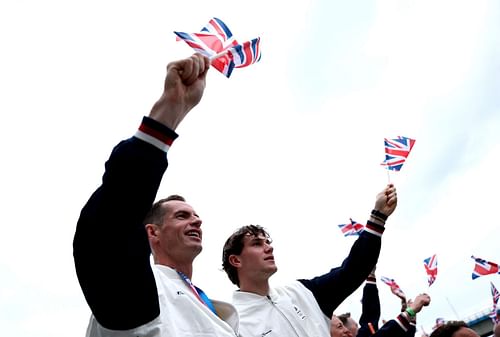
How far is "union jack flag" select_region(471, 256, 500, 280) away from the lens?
11281 millimetres

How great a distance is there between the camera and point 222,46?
8.13ft

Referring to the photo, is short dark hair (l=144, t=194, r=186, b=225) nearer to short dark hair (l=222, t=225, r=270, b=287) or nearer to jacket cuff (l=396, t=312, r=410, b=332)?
short dark hair (l=222, t=225, r=270, b=287)

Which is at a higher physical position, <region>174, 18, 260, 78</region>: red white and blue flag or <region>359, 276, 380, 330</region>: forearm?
<region>174, 18, 260, 78</region>: red white and blue flag

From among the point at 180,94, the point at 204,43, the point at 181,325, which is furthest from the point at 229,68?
the point at 181,325

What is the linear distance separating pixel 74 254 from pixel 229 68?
1.37 m

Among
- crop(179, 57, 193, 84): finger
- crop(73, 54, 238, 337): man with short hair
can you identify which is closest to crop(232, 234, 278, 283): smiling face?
crop(73, 54, 238, 337): man with short hair

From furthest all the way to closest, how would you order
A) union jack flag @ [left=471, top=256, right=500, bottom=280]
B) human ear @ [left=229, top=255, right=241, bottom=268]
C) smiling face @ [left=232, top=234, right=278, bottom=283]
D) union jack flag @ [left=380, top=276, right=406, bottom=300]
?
union jack flag @ [left=471, top=256, right=500, bottom=280]
union jack flag @ [left=380, top=276, right=406, bottom=300]
human ear @ [left=229, top=255, right=241, bottom=268]
smiling face @ [left=232, top=234, right=278, bottom=283]

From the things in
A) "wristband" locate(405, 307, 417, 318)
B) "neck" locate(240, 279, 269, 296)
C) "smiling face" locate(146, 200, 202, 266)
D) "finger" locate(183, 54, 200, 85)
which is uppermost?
"finger" locate(183, 54, 200, 85)

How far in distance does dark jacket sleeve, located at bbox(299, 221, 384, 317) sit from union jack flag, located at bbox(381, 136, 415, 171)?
6.93 feet

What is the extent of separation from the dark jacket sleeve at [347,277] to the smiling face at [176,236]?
161 centimetres

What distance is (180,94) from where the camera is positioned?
1739 millimetres

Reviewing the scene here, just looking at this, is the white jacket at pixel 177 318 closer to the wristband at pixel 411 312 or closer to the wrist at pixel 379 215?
the wrist at pixel 379 215

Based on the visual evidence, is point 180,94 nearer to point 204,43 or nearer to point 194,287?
point 204,43

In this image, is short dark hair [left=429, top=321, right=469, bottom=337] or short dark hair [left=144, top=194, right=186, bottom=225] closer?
short dark hair [left=144, top=194, right=186, bottom=225]
